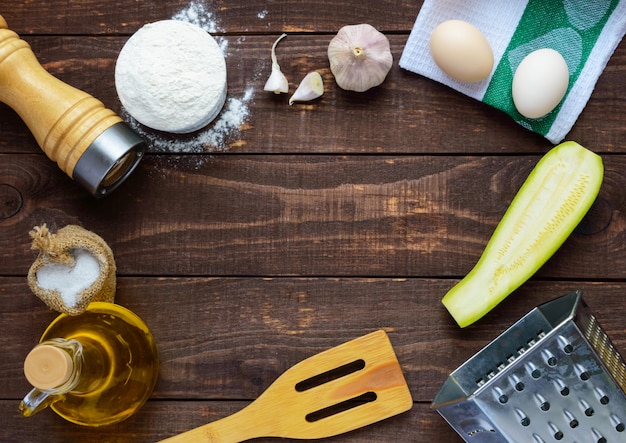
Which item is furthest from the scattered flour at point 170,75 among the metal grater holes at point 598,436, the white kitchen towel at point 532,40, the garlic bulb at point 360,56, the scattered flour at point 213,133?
Result: the metal grater holes at point 598,436

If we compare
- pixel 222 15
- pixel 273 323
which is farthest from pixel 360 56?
pixel 273 323

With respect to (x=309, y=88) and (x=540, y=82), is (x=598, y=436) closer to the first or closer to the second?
(x=540, y=82)

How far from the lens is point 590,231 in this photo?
93 centimetres

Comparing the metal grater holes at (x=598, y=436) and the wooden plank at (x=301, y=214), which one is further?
the wooden plank at (x=301, y=214)

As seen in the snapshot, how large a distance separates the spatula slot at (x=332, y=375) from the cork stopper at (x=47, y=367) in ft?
1.10

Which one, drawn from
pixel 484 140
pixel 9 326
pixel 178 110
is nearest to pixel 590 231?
pixel 484 140

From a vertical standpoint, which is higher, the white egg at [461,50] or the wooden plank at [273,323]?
the white egg at [461,50]

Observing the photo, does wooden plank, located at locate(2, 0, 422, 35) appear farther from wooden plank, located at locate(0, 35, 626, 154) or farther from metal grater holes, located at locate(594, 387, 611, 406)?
metal grater holes, located at locate(594, 387, 611, 406)

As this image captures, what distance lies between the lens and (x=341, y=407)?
950 millimetres

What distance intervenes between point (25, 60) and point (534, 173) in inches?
25.8

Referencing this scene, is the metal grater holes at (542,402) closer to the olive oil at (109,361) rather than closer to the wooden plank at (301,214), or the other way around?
the wooden plank at (301,214)

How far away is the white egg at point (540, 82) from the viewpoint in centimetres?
87

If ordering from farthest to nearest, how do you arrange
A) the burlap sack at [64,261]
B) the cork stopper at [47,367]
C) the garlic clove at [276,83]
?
the garlic clove at [276,83]
the burlap sack at [64,261]
the cork stopper at [47,367]

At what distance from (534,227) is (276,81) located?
383mm
